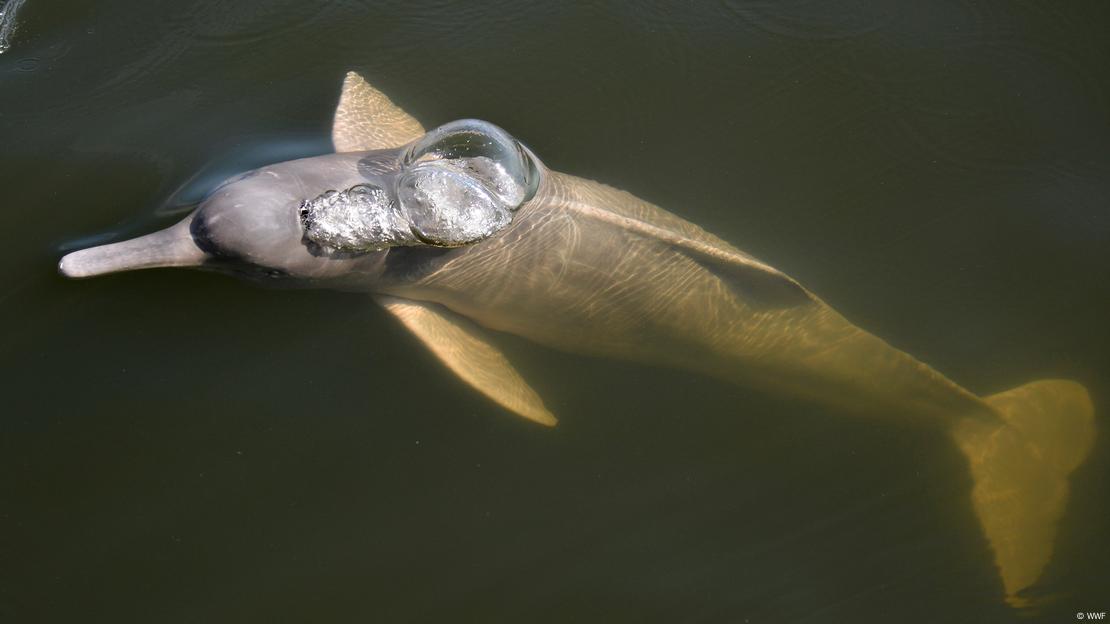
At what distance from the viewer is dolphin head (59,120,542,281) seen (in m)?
5.18

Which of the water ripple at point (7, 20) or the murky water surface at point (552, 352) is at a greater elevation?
the water ripple at point (7, 20)

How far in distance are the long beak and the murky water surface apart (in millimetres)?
606

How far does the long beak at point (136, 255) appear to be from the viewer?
5.15m

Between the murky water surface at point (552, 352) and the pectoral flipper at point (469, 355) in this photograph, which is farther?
the pectoral flipper at point (469, 355)

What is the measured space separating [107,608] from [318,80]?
391 centimetres

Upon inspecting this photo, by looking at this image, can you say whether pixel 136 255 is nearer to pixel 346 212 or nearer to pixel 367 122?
pixel 346 212

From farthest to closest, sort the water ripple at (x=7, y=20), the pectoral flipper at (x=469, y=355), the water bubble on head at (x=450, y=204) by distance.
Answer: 1. the water ripple at (x=7, y=20)
2. the pectoral flipper at (x=469, y=355)
3. the water bubble on head at (x=450, y=204)

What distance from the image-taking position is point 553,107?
22.5ft

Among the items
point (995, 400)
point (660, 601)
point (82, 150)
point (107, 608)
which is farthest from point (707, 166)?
point (107, 608)

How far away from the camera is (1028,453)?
20.6 feet

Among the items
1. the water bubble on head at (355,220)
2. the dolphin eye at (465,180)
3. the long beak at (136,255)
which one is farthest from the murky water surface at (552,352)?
the dolphin eye at (465,180)

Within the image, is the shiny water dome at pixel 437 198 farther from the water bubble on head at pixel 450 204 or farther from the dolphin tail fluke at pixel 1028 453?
the dolphin tail fluke at pixel 1028 453

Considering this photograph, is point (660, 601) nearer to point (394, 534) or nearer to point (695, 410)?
point (695, 410)

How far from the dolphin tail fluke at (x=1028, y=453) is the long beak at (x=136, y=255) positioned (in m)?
5.22
